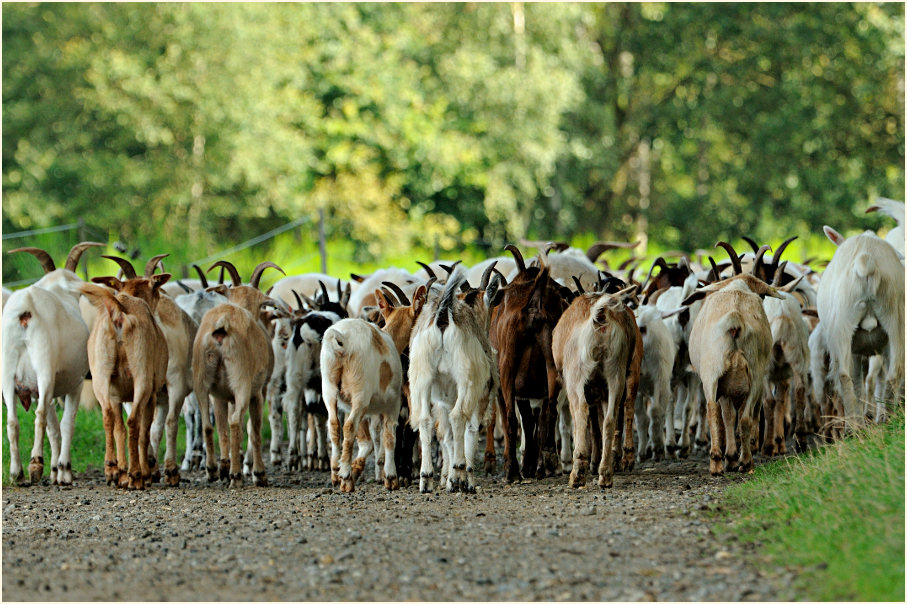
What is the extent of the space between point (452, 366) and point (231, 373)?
2.07 meters

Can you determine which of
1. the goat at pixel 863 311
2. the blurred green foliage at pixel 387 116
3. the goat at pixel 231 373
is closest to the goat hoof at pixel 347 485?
the goat at pixel 231 373

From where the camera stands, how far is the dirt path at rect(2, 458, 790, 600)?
18.9 feet

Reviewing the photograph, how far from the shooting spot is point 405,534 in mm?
7129

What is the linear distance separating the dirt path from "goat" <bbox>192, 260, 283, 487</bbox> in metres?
0.65

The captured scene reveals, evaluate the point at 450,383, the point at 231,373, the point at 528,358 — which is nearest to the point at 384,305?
the point at 528,358

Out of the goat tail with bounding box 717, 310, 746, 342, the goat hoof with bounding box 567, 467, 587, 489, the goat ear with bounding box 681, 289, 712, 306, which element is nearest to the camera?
the goat hoof with bounding box 567, 467, 587, 489

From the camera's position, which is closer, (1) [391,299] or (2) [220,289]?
(1) [391,299]

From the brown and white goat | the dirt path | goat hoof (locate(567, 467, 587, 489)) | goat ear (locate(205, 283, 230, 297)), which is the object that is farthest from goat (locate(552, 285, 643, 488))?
goat ear (locate(205, 283, 230, 297))

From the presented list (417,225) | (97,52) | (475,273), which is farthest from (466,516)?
(97,52)

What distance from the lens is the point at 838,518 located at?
20.8 feet

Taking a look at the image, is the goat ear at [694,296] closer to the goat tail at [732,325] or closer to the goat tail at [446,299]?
the goat tail at [732,325]

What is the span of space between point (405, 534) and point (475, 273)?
6768 mm

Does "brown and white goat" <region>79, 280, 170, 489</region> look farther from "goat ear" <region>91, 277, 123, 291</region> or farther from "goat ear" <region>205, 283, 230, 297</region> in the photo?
"goat ear" <region>205, 283, 230, 297</region>

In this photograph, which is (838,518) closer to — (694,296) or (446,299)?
(446,299)
